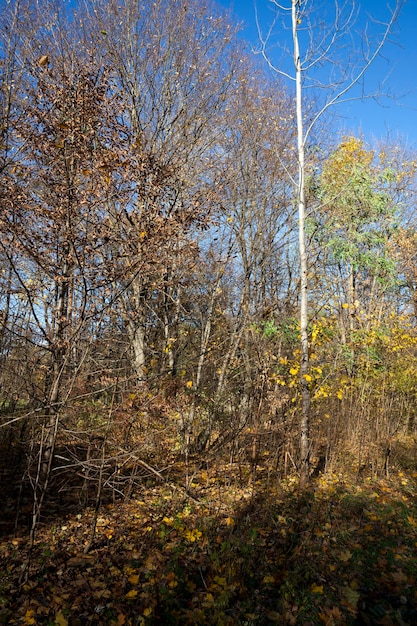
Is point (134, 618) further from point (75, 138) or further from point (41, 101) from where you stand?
point (41, 101)

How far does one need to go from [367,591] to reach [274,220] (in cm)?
911

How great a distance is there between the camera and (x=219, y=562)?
3693 mm

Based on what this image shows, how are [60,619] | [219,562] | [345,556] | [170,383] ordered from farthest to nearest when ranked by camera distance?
[170,383] → [345,556] → [219,562] → [60,619]

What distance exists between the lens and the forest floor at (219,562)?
306cm

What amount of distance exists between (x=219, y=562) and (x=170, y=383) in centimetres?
233

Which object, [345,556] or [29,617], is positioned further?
[345,556]

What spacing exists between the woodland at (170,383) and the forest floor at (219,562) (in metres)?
0.02

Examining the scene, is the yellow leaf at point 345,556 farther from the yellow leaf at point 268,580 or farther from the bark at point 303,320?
the bark at point 303,320

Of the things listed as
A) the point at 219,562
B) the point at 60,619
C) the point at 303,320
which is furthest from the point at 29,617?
the point at 303,320

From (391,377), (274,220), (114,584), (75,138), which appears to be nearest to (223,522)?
(114,584)

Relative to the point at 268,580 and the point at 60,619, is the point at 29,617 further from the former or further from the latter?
the point at 268,580

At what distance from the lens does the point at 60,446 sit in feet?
22.7

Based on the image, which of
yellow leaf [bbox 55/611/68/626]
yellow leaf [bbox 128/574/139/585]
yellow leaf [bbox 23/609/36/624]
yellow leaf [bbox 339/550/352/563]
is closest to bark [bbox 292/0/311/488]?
yellow leaf [bbox 339/550/352/563]

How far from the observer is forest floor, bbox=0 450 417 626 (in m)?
3.06
